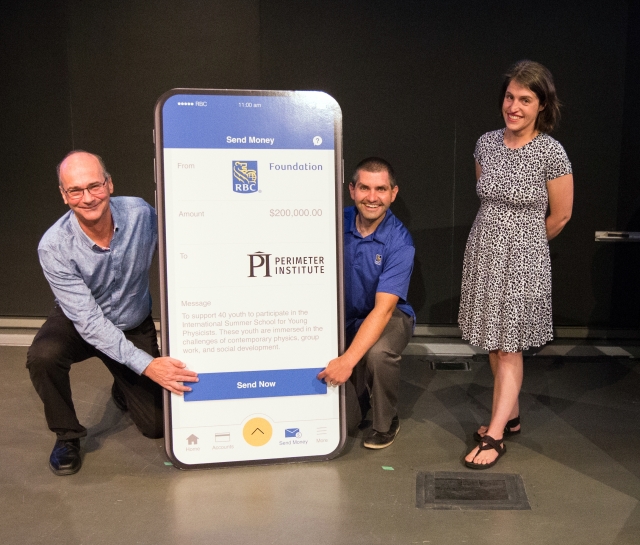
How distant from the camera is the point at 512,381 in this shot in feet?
9.04

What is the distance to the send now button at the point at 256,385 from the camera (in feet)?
8.44

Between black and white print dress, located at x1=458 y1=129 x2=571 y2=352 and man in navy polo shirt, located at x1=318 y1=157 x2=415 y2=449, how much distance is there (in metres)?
0.32

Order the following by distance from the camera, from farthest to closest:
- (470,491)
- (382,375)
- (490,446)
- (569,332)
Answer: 1. (569,332)
2. (382,375)
3. (490,446)
4. (470,491)

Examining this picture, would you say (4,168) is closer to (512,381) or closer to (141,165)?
(141,165)

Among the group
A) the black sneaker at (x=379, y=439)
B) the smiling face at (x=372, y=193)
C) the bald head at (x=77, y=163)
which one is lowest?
the black sneaker at (x=379, y=439)

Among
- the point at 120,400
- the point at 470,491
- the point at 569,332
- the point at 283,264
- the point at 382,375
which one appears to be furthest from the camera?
the point at 569,332

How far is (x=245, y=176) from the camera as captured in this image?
8.29 feet

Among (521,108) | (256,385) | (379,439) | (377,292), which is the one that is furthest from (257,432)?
(521,108)

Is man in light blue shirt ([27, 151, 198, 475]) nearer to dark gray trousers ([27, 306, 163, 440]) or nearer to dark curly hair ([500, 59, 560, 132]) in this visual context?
dark gray trousers ([27, 306, 163, 440])

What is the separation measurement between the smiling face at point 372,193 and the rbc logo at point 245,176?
1.57ft

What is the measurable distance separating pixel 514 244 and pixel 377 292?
549mm

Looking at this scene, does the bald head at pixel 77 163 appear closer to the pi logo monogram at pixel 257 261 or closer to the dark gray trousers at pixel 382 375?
the pi logo monogram at pixel 257 261

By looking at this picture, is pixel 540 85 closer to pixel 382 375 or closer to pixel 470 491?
pixel 382 375

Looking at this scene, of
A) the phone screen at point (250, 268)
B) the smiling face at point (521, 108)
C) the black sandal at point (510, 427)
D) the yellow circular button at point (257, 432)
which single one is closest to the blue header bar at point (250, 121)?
the phone screen at point (250, 268)
